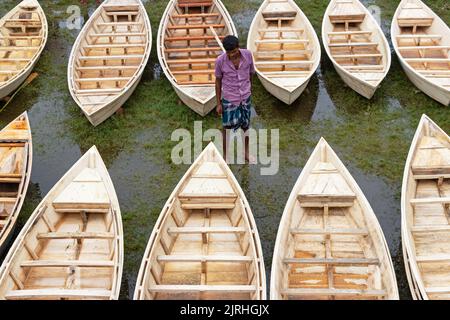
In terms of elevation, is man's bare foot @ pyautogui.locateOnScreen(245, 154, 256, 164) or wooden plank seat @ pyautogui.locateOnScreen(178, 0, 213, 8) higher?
wooden plank seat @ pyautogui.locateOnScreen(178, 0, 213, 8)

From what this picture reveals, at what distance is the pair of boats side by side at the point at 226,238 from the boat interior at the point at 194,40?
274cm

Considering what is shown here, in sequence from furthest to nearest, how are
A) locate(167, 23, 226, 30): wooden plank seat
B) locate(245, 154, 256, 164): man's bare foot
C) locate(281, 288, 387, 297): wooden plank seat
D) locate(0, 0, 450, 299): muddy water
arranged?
1. locate(167, 23, 226, 30): wooden plank seat
2. locate(245, 154, 256, 164): man's bare foot
3. locate(0, 0, 450, 299): muddy water
4. locate(281, 288, 387, 297): wooden plank seat

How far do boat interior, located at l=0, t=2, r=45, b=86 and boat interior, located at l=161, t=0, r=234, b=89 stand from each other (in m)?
2.90

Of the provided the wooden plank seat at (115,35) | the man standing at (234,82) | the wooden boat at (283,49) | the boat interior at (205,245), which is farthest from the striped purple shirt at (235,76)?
the wooden plank seat at (115,35)

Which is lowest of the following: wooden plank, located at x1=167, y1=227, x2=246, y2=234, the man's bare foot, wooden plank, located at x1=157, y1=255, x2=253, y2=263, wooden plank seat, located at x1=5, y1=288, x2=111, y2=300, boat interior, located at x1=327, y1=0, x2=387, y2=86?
wooden plank seat, located at x1=5, y1=288, x2=111, y2=300

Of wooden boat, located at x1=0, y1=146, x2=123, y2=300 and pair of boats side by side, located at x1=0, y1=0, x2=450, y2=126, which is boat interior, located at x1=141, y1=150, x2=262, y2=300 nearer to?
wooden boat, located at x1=0, y1=146, x2=123, y2=300

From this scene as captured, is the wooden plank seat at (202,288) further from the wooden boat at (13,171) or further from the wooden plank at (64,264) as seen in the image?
the wooden boat at (13,171)

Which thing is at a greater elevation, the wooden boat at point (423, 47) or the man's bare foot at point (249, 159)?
the wooden boat at point (423, 47)

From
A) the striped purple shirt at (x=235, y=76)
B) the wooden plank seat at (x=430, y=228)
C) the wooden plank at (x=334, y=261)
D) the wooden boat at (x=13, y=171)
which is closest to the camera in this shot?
the wooden plank at (x=334, y=261)

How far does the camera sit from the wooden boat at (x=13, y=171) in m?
6.17

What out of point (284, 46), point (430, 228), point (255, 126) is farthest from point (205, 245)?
point (284, 46)

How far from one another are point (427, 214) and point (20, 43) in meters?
8.97

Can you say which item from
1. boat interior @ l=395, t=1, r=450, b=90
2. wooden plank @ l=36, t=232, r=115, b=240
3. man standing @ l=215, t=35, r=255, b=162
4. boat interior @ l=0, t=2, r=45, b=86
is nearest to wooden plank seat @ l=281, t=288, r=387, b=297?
wooden plank @ l=36, t=232, r=115, b=240

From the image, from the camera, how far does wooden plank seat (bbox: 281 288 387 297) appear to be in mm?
5098
